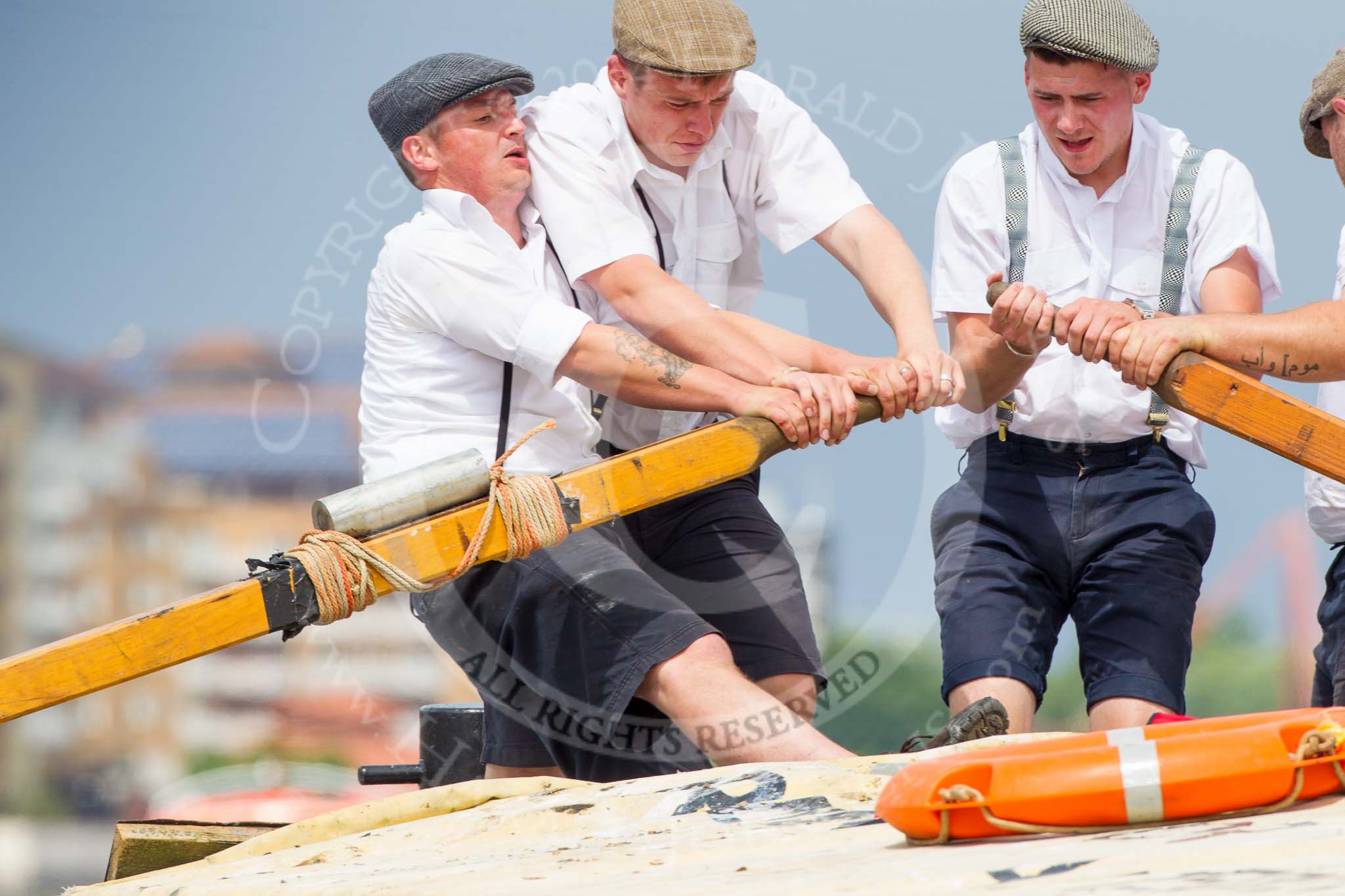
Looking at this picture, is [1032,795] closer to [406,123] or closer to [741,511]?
[741,511]

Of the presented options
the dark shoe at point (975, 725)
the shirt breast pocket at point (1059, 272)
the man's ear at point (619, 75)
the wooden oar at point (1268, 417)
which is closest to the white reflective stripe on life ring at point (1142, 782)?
the dark shoe at point (975, 725)

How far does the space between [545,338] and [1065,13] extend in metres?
1.19

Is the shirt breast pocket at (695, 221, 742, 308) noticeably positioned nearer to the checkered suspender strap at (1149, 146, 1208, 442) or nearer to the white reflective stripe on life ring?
the checkered suspender strap at (1149, 146, 1208, 442)

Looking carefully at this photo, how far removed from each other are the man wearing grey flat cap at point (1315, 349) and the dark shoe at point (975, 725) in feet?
2.10

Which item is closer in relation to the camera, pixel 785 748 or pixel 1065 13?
pixel 785 748

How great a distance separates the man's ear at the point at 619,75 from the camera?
9.21 ft

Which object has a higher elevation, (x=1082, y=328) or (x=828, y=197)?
(x=828, y=197)

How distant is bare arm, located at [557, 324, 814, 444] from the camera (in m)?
2.58

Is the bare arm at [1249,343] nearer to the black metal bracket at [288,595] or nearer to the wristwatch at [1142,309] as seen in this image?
the wristwatch at [1142,309]

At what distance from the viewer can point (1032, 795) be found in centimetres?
156

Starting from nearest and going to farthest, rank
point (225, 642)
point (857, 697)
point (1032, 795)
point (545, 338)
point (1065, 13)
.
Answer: point (1032, 795) → point (225, 642) → point (545, 338) → point (1065, 13) → point (857, 697)

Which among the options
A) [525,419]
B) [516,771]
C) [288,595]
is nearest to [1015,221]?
[525,419]

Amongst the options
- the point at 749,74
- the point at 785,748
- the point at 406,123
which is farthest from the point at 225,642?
the point at 749,74

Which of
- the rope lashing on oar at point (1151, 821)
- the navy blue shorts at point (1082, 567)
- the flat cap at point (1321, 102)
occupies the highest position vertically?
the flat cap at point (1321, 102)
